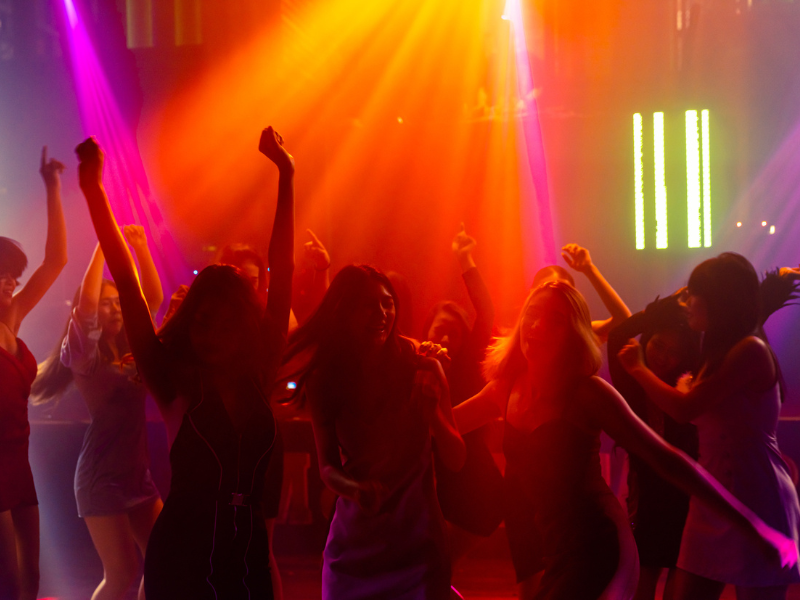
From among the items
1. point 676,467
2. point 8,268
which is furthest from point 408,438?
point 8,268

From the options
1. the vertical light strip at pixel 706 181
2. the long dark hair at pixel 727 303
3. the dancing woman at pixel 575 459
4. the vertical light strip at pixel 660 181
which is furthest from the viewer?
the vertical light strip at pixel 660 181

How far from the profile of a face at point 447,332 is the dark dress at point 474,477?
72mm

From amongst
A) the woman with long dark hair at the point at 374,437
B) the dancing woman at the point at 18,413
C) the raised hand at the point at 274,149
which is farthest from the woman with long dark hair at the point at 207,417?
the dancing woman at the point at 18,413

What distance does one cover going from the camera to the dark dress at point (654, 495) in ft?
8.71

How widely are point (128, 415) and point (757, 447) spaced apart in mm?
2390

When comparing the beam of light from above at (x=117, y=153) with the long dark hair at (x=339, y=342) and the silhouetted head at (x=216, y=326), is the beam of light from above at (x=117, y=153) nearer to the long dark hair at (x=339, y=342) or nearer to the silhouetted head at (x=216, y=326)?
the long dark hair at (x=339, y=342)

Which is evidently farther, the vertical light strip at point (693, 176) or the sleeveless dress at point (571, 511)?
the vertical light strip at point (693, 176)

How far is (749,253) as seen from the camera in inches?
225

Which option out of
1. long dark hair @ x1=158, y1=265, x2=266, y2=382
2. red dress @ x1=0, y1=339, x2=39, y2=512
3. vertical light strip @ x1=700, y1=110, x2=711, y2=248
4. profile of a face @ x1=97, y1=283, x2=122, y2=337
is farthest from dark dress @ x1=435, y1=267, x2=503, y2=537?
vertical light strip @ x1=700, y1=110, x2=711, y2=248

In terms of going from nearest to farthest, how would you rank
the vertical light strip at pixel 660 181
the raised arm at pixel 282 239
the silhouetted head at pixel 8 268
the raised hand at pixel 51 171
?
the raised arm at pixel 282 239 < the raised hand at pixel 51 171 < the silhouetted head at pixel 8 268 < the vertical light strip at pixel 660 181

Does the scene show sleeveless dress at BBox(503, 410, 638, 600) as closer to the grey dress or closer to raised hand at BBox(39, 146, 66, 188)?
the grey dress

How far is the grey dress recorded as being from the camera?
273cm

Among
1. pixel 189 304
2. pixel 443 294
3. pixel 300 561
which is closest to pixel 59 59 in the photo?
pixel 443 294

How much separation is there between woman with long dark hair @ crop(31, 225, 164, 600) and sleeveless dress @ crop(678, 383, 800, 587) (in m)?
2.03
